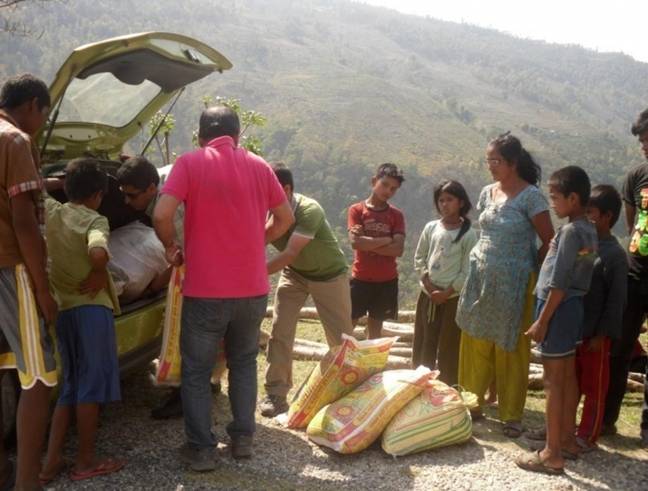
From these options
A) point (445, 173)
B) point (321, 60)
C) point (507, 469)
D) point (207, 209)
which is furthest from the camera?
point (321, 60)

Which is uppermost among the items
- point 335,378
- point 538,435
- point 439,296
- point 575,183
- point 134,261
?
point 575,183

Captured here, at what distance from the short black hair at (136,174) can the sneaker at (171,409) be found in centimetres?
130

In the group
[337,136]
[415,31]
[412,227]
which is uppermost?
[415,31]

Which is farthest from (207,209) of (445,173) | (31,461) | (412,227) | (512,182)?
(445,173)

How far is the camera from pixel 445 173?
6462 cm

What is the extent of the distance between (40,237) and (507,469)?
2.69m

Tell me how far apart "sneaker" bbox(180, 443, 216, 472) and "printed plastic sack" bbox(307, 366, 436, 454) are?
0.69 meters

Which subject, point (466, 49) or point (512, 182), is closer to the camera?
point (512, 182)

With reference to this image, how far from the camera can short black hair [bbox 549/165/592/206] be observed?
12.1 ft

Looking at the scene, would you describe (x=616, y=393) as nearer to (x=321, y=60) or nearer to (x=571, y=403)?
(x=571, y=403)

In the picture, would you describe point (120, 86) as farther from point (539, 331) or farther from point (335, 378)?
point (539, 331)

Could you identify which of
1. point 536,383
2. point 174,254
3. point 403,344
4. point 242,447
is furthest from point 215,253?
point 403,344

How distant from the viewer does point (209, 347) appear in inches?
137

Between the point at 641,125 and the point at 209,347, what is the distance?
293cm
